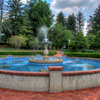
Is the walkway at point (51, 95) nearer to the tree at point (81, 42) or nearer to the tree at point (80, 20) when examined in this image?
the tree at point (81, 42)

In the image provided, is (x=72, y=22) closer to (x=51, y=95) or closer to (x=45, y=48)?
(x=45, y=48)

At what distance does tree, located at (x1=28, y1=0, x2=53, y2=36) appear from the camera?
1427 inches

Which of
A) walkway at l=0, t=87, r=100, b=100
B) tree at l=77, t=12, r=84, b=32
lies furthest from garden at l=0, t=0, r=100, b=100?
walkway at l=0, t=87, r=100, b=100

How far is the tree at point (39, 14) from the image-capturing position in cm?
3625

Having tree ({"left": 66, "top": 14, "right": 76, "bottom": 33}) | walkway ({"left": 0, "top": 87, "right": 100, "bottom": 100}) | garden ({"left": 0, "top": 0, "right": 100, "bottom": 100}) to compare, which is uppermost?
tree ({"left": 66, "top": 14, "right": 76, "bottom": 33})

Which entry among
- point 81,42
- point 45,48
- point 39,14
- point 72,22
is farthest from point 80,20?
point 45,48

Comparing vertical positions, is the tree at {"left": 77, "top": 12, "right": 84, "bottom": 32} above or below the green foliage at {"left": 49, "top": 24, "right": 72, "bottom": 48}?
above

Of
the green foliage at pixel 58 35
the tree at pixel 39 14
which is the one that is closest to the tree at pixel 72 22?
the tree at pixel 39 14

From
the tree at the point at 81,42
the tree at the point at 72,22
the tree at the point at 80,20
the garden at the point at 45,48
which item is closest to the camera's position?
the garden at the point at 45,48

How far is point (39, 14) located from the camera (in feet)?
123

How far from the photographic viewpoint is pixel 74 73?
166 inches

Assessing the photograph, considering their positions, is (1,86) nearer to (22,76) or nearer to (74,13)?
(22,76)

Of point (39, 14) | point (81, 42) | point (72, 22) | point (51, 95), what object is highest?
point (72, 22)

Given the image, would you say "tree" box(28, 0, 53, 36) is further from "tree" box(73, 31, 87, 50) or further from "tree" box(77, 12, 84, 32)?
"tree" box(77, 12, 84, 32)
